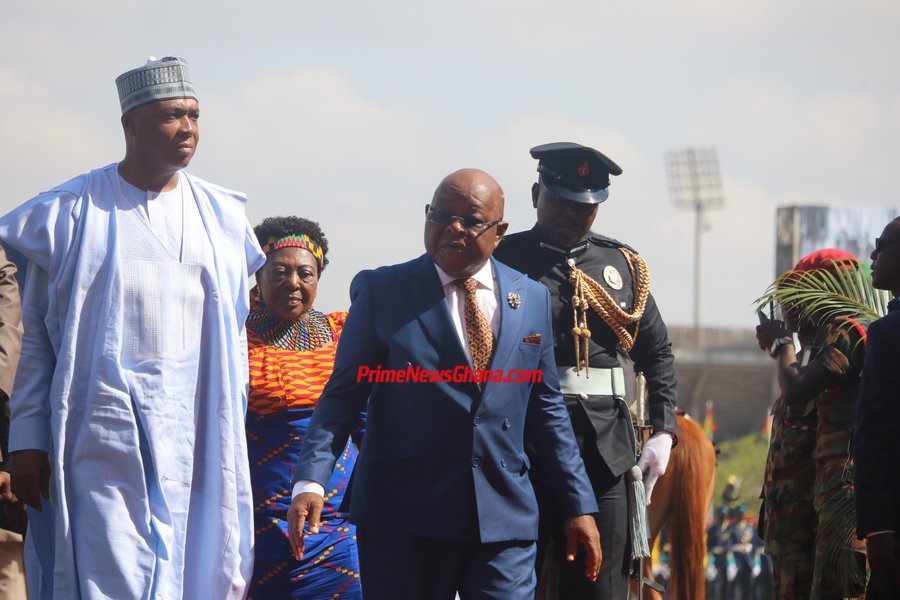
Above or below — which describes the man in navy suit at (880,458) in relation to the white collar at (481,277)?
below

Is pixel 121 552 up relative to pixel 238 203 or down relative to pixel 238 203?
down

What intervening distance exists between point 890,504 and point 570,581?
60.6 inches

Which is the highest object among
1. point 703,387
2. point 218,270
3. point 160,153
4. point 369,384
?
point 160,153

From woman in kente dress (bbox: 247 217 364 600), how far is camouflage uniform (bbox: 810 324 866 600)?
231 centimetres

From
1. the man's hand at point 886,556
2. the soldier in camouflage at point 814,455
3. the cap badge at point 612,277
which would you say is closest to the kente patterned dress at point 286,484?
the cap badge at point 612,277

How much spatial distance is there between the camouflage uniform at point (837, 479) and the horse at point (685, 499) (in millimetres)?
2412

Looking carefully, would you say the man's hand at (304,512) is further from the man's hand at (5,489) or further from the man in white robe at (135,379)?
the man's hand at (5,489)

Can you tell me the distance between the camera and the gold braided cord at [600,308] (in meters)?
6.75

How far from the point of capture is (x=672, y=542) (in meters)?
10.0

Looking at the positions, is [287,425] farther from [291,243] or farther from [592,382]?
[592,382]

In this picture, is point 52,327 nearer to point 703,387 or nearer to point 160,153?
point 160,153

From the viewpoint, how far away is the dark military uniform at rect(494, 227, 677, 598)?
6.57m

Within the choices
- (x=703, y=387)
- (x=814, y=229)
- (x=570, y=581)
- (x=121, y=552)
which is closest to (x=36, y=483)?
(x=121, y=552)

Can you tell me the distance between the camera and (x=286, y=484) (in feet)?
23.2
